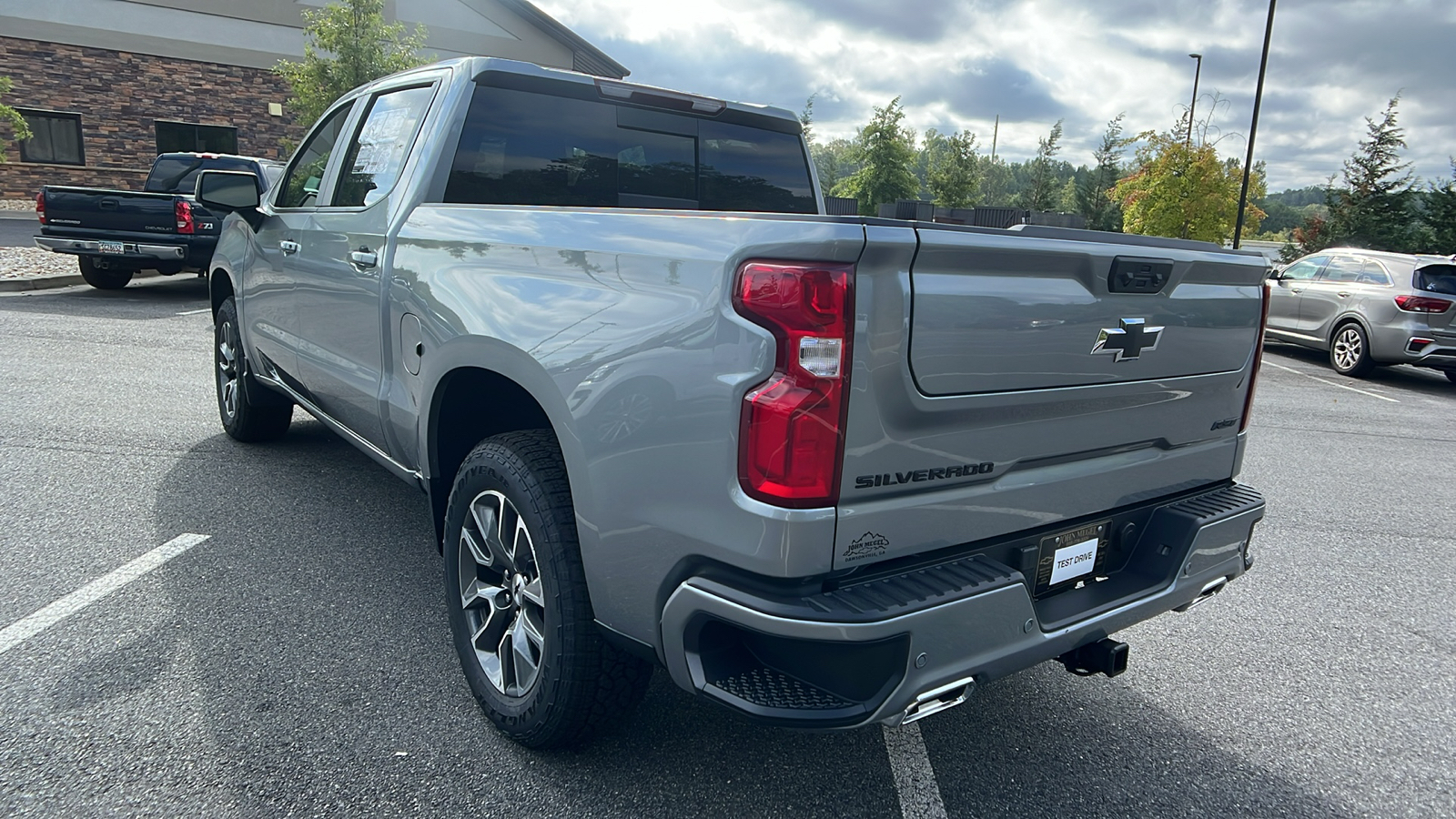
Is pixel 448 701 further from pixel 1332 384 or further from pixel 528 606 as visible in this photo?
pixel 1332 384

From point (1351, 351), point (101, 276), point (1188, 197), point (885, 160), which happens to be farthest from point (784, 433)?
point (885, 160)

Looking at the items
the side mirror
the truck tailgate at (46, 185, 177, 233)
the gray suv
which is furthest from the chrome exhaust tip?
the truck tailgate at (46, 185, 177, 233)

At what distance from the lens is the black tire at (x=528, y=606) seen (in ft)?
7.79

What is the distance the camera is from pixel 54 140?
26594mm

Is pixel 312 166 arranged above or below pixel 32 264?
above

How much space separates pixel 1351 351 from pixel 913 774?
12.4 meters

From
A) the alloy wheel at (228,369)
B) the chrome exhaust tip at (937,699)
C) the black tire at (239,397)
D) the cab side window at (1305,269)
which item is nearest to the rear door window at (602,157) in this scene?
the chrome exhaust tip at (937,699)

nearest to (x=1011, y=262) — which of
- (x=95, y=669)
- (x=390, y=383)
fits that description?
(x=390, y=383)

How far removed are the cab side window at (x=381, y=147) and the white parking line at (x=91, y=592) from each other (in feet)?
5.34

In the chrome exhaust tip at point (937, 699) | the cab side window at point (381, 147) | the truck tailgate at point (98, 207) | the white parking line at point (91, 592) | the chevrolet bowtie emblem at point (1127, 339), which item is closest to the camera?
the chrome exhaust tip at point (937, 699)

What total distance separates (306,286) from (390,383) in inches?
41.5

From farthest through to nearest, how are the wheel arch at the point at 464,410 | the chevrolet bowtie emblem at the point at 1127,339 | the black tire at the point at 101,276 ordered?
the black tire at the point at 101,276 → the wheel arch at the point at 464,410 → the chevrolet bowtie emblem at the point at 1127,339

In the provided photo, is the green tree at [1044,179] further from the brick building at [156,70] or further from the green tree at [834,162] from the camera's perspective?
the brick building at [156,70]

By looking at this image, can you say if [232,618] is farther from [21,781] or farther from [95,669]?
[21,781]
